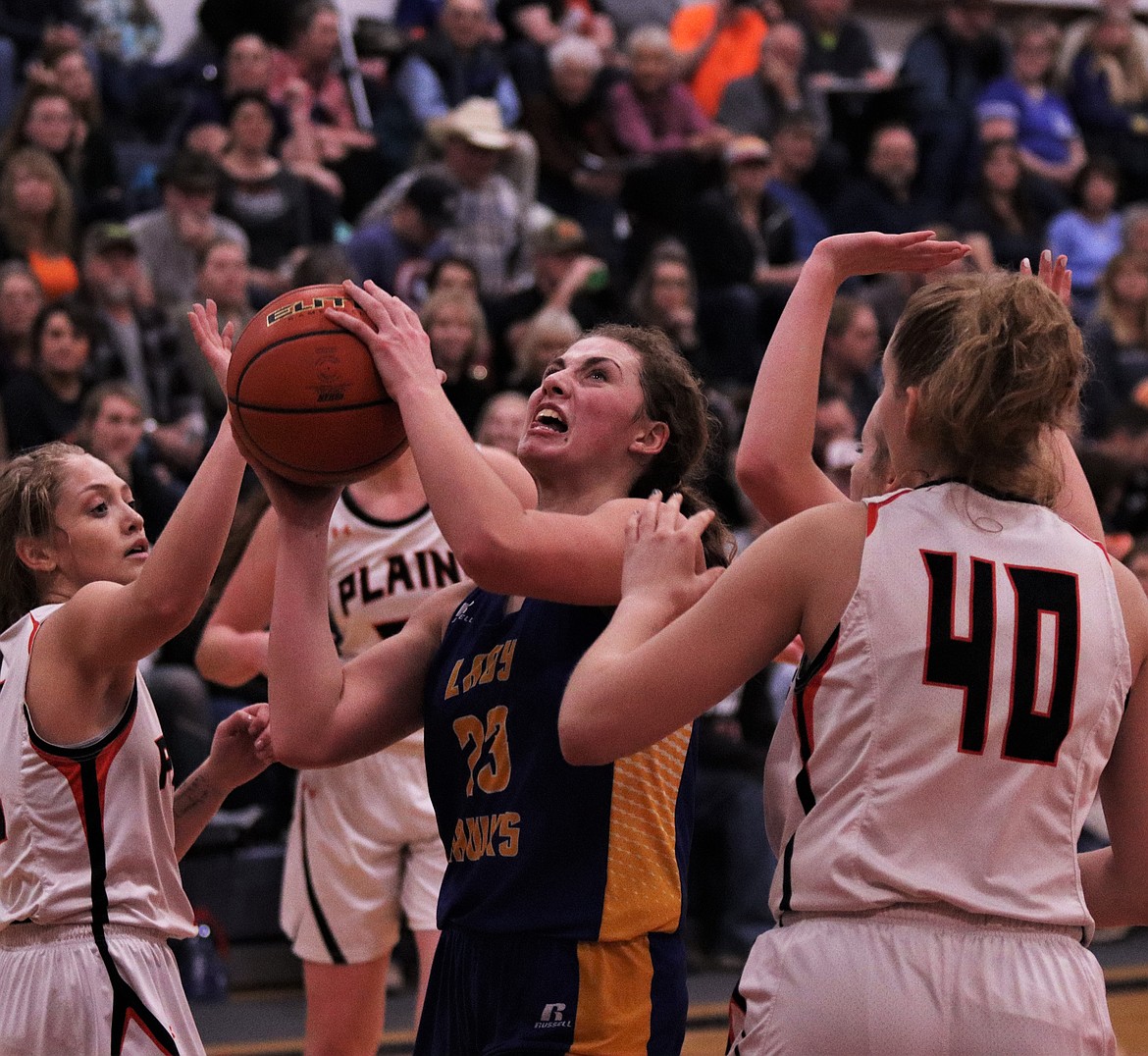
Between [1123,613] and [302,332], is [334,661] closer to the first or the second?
[302,332]

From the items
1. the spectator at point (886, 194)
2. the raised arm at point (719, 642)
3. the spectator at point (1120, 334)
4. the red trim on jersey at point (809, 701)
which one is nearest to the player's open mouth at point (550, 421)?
the raised arm at point (719, 642)

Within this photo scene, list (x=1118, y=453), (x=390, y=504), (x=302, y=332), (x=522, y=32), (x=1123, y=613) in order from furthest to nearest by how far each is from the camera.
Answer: (x=522, y=32)
(x=1118, y=453)
(x=390, y=504)
(x=302, y=332)
(x=1123, y=613)

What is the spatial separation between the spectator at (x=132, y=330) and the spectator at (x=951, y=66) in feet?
22.2

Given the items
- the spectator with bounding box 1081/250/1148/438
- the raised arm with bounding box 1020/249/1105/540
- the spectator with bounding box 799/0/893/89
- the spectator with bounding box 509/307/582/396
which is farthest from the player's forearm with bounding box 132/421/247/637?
the spectator with bounding box 799/0/893/89

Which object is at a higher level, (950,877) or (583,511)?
(583,511)

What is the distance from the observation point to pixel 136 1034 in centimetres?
337

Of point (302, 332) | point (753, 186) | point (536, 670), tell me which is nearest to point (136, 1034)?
point (536, 670)

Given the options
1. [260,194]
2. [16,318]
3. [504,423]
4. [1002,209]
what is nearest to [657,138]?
[1002,209]

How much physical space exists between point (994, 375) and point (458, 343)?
5.67m

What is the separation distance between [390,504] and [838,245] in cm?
239

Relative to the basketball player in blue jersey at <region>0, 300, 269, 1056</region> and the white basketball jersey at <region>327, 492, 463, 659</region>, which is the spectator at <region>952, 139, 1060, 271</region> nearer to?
the white basketball jersey at <region>327, 492, 463, 659</region>

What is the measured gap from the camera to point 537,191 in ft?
38.5

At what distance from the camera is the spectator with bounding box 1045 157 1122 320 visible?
12633 mm

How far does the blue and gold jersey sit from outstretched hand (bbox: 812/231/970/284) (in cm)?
72
